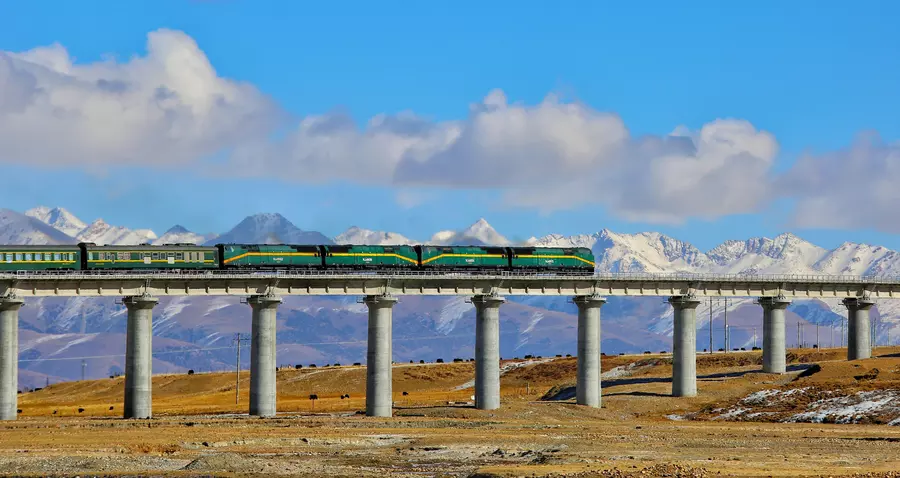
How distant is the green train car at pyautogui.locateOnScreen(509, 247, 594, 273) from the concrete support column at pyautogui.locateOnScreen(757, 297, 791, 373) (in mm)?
21106

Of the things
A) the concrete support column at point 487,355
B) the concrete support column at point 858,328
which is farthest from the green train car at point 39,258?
the concrete support column at point 858,328

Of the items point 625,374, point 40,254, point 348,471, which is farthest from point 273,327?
point 625,374

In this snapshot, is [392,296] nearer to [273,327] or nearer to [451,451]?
[273,327]

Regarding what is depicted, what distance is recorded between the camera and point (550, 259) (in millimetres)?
126688

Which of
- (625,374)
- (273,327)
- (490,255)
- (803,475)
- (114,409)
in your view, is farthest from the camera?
(625,374)

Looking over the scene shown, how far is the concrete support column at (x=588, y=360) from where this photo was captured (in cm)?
12356

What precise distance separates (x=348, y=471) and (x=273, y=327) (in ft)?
128

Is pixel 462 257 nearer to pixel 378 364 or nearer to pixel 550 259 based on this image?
pixel 550 259

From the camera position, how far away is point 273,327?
113 metres

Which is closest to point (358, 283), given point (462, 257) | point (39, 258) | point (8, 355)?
point (462, 257)

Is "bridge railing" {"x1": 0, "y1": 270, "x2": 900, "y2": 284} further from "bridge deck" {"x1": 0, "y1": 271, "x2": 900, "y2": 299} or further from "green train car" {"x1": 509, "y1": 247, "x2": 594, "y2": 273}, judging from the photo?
"green train car" {"x1": 509, "y1": 247, "x2": 594, "y2": 273}

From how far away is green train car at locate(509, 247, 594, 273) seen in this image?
125 meters

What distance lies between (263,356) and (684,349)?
4220cm

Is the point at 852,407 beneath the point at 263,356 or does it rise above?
beneath
